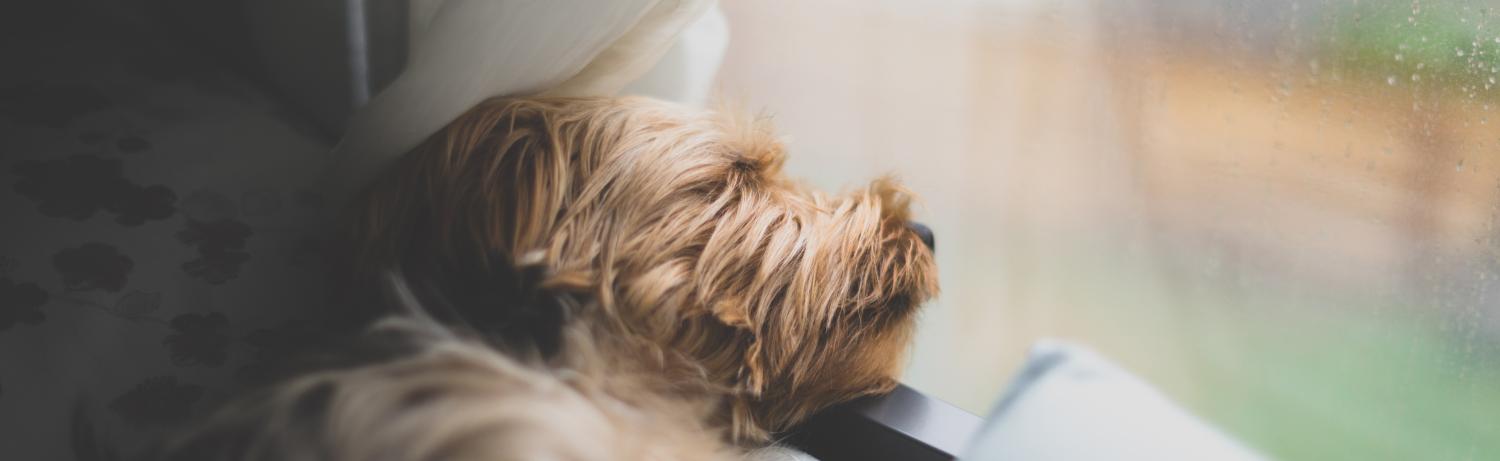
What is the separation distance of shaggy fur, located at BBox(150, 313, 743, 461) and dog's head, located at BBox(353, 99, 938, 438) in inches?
2.8

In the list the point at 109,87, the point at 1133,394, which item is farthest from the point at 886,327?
the point at 109,87

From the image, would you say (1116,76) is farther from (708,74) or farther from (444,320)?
(444,320)

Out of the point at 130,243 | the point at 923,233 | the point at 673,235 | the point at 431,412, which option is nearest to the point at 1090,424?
the point at 923,233

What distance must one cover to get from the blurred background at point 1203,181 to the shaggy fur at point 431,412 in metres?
0.32

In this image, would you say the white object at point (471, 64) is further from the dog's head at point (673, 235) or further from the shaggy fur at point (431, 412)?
the shaggy fur at point (431, 412)

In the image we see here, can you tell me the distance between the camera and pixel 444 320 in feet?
1.82

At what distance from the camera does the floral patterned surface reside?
1.98ft

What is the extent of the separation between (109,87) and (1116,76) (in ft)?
2.95

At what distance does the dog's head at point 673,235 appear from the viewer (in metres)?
0.59

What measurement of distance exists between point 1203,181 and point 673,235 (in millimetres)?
579

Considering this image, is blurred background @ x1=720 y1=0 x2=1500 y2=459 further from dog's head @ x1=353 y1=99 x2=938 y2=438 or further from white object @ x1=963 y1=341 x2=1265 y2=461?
white object @ x1=963 y1=341 x2=1265 y2=461

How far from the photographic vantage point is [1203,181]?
0.89m

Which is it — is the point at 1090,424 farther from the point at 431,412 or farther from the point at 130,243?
the point at 130,243

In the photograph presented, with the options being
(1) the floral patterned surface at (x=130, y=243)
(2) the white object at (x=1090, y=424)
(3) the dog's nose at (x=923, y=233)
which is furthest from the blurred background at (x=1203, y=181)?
(1) the floral patterned surface at (x=130, y=243)
